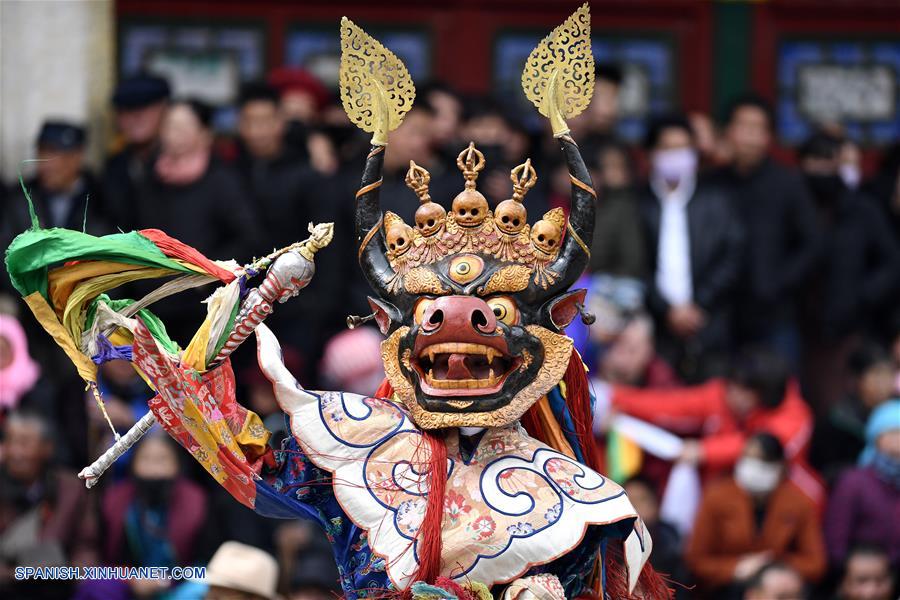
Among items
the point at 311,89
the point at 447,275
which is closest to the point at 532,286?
the point at 447,275

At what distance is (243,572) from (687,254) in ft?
11.2

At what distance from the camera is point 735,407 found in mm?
10742

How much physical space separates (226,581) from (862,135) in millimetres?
5643

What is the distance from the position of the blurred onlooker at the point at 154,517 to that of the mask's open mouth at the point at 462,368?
319cm

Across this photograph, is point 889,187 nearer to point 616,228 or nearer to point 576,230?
point 616,228

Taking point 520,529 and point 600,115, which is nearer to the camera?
point 520,529

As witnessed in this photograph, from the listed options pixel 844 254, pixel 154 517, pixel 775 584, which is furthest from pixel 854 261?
pixel 154 517

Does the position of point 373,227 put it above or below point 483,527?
above

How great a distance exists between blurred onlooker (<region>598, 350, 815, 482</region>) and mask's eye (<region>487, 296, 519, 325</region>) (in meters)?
3.56

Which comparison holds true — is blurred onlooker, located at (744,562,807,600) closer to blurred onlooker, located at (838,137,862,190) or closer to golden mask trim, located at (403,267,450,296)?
blurred onlooker, located at (838,137,862,190)

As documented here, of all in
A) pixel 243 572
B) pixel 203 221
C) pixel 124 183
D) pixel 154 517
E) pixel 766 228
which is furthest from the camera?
pixel 766 228

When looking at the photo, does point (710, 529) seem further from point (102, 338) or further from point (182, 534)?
point (102, 338)

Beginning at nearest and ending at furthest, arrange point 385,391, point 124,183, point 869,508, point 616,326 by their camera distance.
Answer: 1. point 385,391
2. point 869,508
3. point 616,326
4. point 124,183

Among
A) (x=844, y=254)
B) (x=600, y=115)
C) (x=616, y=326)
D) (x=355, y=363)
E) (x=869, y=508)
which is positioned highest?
(x=600, y=115)
